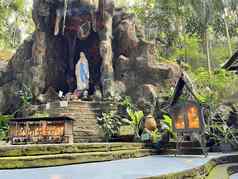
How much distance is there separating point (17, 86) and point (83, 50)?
5029 millimetres

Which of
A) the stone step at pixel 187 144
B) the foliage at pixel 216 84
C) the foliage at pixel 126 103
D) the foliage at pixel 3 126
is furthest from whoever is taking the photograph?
the foliage at pixel 126 103

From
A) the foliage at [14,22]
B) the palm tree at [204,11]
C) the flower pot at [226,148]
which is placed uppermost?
the foliage at [14,22]

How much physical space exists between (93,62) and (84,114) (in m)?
6.57

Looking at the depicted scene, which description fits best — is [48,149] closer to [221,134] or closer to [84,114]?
[221,134]

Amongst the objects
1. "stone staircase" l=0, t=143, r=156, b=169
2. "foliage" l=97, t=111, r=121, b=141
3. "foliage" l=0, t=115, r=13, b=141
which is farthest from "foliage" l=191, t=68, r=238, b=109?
"foliage" l=0, t=115, r=13, b=141

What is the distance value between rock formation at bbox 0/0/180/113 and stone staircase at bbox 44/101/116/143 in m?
1.97

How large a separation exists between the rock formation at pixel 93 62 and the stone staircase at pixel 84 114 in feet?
6.47

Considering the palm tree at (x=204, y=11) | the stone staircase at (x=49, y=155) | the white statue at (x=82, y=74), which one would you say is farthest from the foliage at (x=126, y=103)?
the palm tree at (x=204, y=11)

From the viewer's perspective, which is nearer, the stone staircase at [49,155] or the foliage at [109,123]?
the stone staircase at [49,155]

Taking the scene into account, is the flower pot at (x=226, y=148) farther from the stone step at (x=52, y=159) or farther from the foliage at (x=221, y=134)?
the stone step at (x=52, y=159)

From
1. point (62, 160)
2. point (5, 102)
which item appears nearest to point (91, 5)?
point (5, 102)

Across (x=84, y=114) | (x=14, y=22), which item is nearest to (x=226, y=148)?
(x=84, y=114)

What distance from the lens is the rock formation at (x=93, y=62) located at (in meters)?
18.0

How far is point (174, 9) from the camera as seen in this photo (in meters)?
25.2
